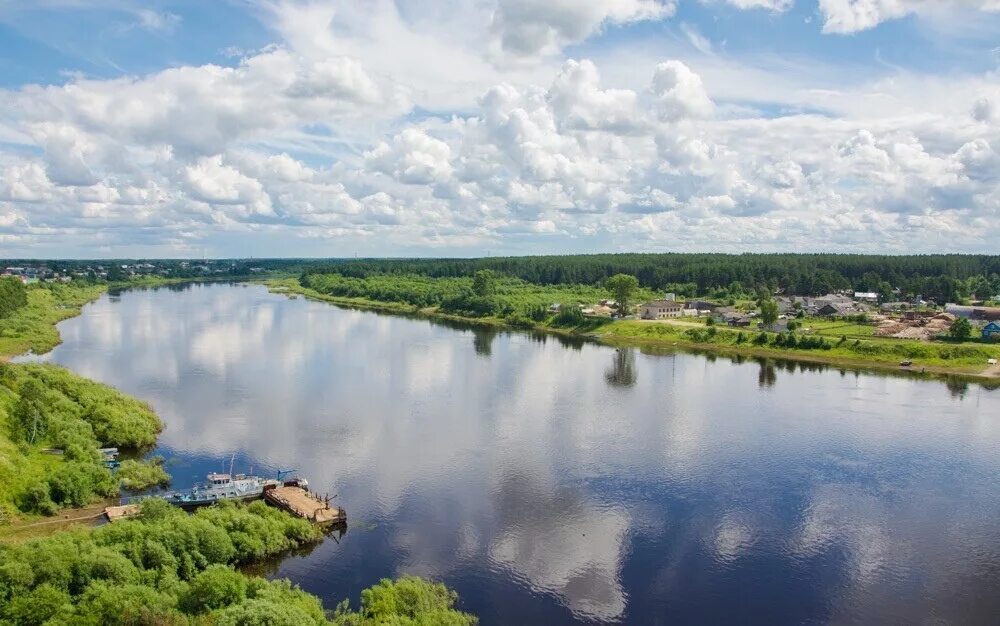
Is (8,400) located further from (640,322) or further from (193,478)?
(640,322)

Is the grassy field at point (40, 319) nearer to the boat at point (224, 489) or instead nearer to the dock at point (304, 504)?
the boat at point (224, 489)

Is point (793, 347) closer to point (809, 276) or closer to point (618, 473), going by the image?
point (618, 473)

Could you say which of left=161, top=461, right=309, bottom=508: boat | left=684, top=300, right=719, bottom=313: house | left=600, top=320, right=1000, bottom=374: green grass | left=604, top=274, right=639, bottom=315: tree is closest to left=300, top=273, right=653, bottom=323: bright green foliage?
left=604, top=274, right=639, bottom=315: tree

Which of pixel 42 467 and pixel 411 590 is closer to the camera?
pixel 411 590

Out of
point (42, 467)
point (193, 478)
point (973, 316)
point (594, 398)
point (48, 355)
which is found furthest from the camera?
point (973, 316)

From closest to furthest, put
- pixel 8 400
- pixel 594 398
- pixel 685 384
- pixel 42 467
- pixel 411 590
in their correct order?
pixel 411 590 → pixel 42 467 → pixel 8 400 → pixel 594 398 → pixel 685 384

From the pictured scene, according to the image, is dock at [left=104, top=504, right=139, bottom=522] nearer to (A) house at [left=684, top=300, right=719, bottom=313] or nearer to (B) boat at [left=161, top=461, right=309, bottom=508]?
(B) boat at [left=161, top=461, right=309, bottom=508]

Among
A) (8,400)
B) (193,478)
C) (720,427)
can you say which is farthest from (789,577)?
(8,400)

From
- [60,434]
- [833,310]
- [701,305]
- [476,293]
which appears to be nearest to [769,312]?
[833,310]
